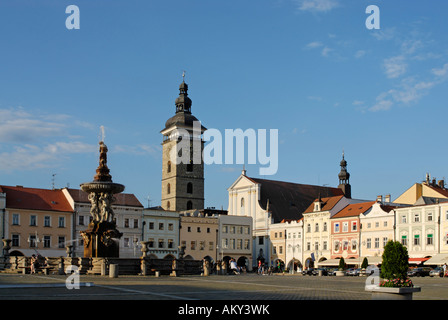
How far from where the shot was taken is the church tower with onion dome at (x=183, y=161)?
376 feet

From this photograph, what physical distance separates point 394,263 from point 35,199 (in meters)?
63.8

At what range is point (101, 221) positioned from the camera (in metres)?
41.8

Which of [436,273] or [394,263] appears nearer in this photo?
[394,263]

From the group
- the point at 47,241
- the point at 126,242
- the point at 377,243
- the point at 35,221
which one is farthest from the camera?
the point at 126,242

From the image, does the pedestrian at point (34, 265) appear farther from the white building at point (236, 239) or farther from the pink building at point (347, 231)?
the white building at point (236, 239)

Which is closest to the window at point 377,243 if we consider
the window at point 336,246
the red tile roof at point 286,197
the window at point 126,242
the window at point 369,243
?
the window at point 369,243

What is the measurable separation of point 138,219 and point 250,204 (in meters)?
23.7

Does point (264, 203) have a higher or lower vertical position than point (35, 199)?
lower

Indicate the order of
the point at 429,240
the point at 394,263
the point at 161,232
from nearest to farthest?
the point at 394,263 < the point at 429,240 < the point at 161,232

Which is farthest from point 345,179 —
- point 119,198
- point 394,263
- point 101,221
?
point 394,263

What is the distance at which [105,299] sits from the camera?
1856 centimetres

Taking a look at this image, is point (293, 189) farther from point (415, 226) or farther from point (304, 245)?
point (415, 226)

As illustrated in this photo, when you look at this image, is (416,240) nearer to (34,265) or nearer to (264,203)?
(264,203)

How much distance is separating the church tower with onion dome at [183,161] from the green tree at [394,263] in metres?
96.7
